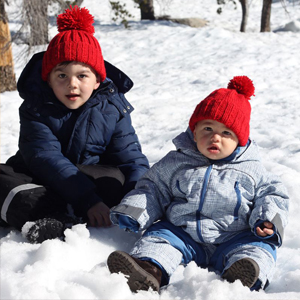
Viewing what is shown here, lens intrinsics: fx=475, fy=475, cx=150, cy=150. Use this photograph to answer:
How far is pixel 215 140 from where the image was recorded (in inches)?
100.0

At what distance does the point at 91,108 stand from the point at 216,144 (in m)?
1.00

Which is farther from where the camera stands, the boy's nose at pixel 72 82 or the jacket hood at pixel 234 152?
the boy's nose at pixel 72 82

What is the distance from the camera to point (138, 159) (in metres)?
3.32

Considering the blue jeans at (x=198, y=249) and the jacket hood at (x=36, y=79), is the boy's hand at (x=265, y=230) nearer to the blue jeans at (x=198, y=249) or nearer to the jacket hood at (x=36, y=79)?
the blue jeans at (x=198, y=249)

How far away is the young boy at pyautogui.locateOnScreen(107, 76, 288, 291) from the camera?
2.40 meters

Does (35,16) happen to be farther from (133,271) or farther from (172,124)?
(133,271)

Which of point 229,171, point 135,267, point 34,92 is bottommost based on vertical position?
point 135,267

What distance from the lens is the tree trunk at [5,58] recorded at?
20.6 ft

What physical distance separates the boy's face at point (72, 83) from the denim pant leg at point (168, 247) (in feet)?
3.29

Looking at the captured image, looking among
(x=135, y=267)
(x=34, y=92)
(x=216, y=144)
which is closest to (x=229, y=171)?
(x=216, y=144)

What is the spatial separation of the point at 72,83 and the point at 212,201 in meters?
A: 1.18

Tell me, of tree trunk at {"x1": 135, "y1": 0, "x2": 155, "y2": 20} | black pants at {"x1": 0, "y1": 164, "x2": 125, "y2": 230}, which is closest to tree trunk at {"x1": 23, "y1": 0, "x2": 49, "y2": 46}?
black pants at {"x1": 0, "y1": 164, "x2": 125, "y2": 230}

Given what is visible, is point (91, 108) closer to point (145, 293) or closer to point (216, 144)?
point (216, 144)

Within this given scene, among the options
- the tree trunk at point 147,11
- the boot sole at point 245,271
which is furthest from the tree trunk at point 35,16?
the tree trunk at point 147,11
